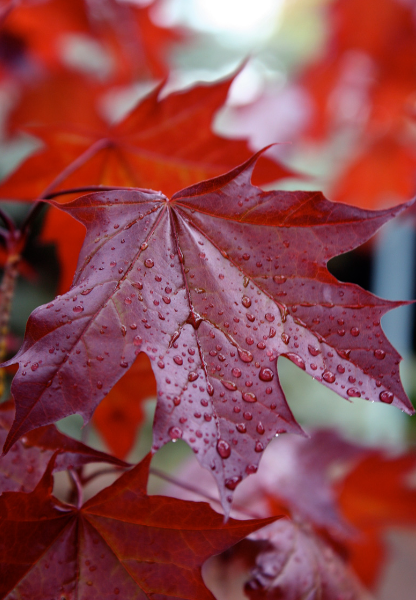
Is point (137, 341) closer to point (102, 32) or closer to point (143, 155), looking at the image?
point (143, 155)

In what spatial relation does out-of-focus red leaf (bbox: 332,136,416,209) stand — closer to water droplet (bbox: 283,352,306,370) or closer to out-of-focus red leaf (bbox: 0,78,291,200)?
out-of-focus red leaf (bbox: 0,78,291,200)

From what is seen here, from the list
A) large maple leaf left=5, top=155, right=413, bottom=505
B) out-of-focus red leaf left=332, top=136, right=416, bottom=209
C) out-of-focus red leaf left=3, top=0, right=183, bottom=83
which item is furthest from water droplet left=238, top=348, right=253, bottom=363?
out-of-focus red leaf left=3, top=0, right=183, bottom=83

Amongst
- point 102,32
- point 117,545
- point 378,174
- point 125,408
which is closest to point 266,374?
point 117,545

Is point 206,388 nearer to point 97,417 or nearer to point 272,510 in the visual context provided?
point 97,417

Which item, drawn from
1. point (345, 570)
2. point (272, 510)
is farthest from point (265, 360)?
point (272, 510)

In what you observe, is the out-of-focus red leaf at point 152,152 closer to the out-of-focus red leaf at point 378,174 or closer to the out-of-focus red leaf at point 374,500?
the out-of-focus red leaf at point 374,500
